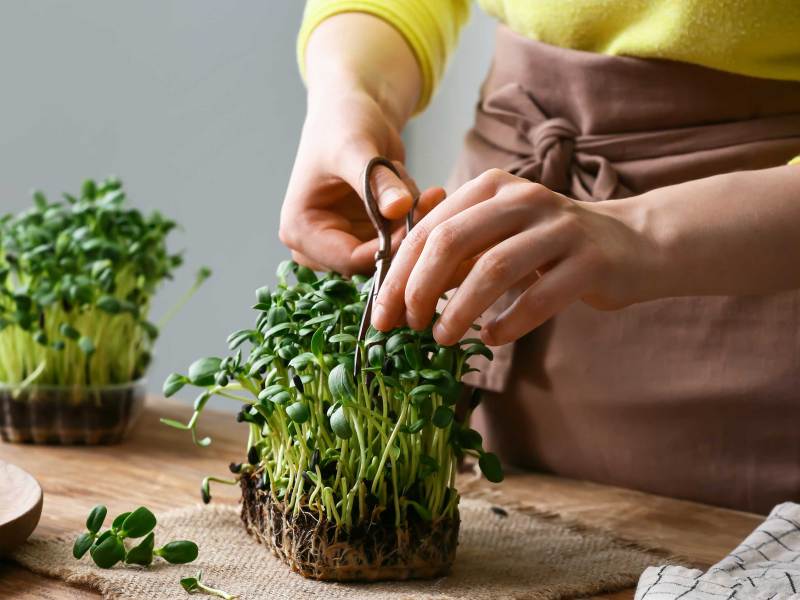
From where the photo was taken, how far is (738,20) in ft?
3.09

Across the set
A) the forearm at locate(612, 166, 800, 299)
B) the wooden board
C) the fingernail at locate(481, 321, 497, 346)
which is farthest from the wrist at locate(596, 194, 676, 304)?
the wooden board

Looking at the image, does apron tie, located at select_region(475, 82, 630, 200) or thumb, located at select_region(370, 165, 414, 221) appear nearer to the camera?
thumb, located at select_region(370, 165, 414, 221)

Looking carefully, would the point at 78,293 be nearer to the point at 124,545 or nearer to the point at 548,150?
the point at 124,545

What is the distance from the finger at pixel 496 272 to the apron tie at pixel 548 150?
1.22ft

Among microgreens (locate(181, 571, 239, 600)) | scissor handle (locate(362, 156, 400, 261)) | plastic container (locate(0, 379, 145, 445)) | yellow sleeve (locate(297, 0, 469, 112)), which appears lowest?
microgreens (locate(181, 571, 239, 600))

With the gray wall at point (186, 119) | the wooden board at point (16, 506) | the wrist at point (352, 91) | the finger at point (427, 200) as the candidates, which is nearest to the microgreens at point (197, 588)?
the wooden board at point (16, 506)

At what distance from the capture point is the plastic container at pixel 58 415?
3.83ft

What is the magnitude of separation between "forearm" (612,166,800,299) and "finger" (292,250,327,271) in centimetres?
30

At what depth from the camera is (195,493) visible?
100 centimetres

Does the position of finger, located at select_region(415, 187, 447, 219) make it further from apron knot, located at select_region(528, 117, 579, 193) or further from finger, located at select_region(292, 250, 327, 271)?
apron knot, located at select_region(528, 117, 579, 193)

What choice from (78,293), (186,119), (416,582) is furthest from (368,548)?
(186,119)

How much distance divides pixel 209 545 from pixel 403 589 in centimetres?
18

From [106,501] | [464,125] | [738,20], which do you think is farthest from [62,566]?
[464,125]

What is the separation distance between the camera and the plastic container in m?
1.17
